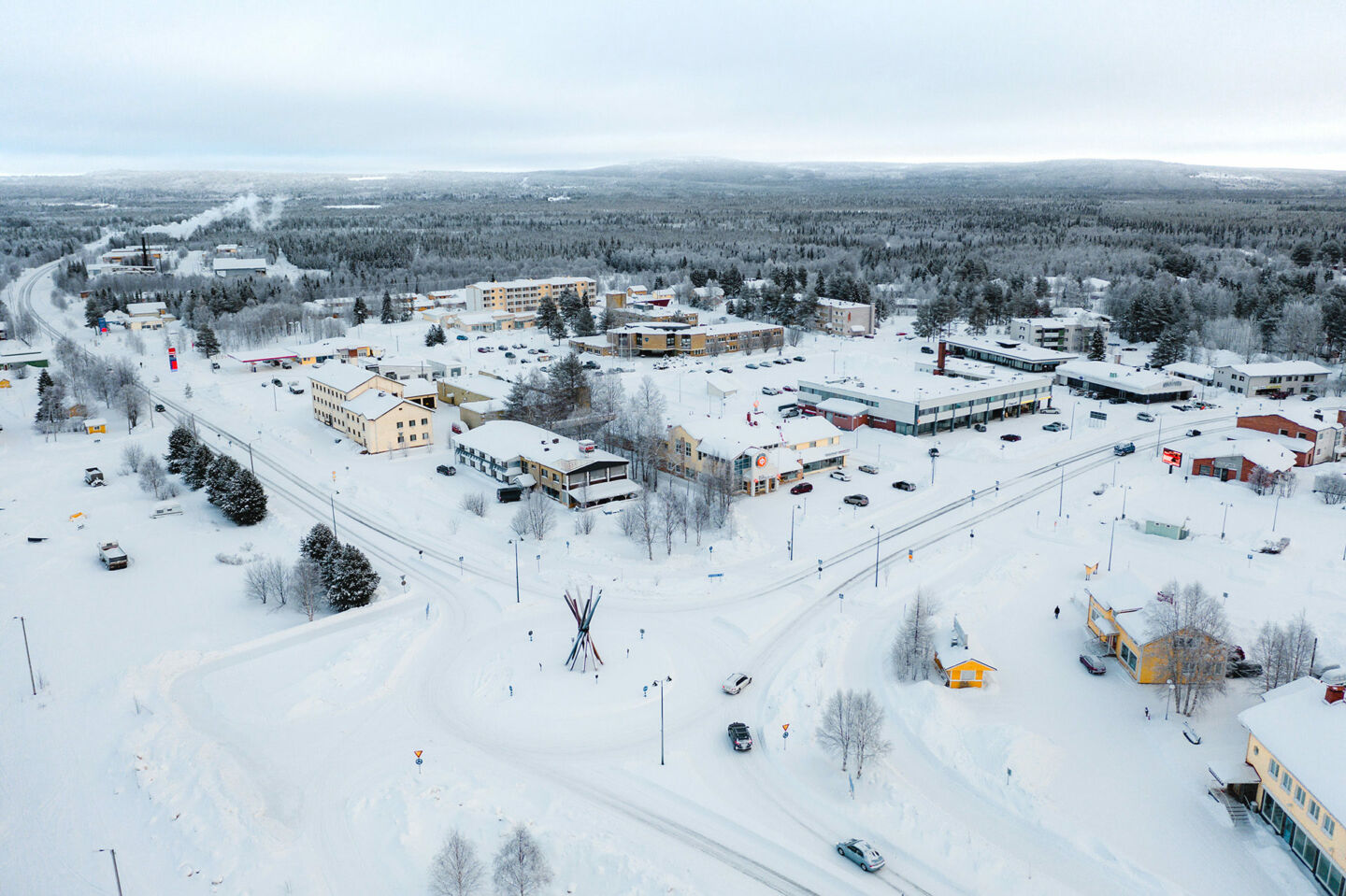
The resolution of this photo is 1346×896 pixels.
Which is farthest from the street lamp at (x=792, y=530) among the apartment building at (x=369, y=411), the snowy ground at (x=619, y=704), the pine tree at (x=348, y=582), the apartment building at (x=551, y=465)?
the apartment building at (x=369, y=411)

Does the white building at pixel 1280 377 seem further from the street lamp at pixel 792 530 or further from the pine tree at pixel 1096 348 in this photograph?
the street lamp at pixel 792 530

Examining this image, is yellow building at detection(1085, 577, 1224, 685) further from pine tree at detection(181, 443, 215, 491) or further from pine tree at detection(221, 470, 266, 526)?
pine tree at detection(181, 443, 215, 491)

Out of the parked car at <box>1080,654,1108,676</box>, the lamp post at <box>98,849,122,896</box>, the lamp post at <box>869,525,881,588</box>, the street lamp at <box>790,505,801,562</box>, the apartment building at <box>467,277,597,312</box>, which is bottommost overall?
the lamp post at <box>98,849,122,896</box>

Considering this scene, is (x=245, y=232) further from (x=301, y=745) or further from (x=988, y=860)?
(x=988, y=860)

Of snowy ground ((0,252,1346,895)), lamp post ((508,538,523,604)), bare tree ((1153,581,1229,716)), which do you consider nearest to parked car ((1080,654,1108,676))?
snowy ground ((0,252,1346,895))

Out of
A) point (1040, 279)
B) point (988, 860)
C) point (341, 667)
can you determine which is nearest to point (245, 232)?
point (1040, 279)

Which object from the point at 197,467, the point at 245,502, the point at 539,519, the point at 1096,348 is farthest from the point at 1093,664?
the point at 1096,348
